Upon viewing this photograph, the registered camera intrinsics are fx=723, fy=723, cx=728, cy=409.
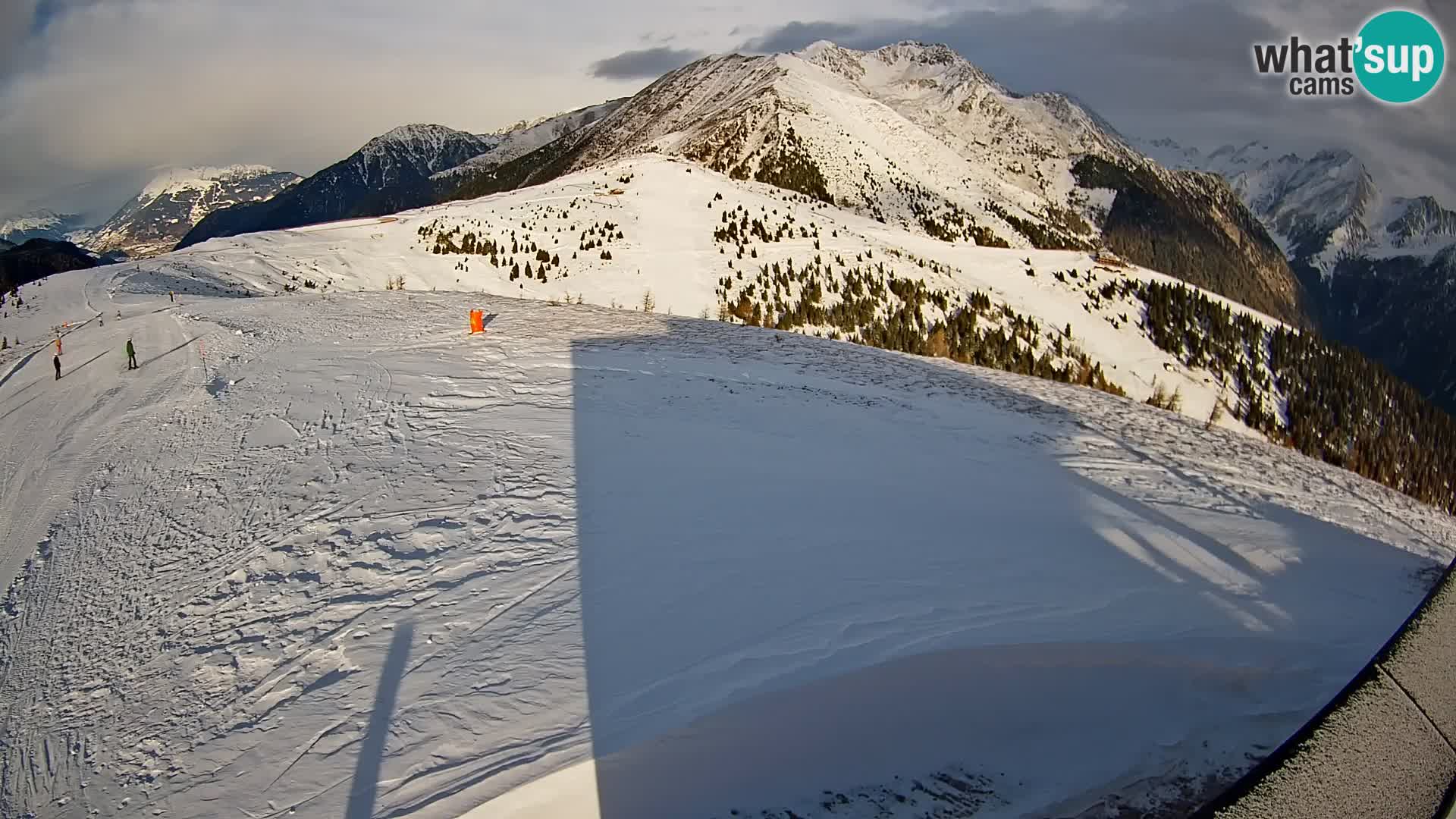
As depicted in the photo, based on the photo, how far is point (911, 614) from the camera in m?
5.45

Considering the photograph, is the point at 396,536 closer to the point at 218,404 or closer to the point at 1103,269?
the point at 218,404

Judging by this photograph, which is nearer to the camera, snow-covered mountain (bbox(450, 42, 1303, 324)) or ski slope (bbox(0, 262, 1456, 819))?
ski slope (bbox(0, 262, 1456, 819))

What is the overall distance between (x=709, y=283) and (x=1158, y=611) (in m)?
21.9

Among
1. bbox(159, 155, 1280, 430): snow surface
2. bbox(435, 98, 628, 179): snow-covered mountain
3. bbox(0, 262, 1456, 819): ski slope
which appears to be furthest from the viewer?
bbox(435, 98, 628, 179): snow-covered mountain

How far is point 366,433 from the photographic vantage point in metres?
8.86

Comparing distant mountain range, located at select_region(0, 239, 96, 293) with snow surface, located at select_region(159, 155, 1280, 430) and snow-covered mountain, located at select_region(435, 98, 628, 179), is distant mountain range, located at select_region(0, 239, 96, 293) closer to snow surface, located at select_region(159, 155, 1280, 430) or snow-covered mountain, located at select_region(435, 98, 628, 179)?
snow surface, located at select_region(159, 155, 1280, 430)

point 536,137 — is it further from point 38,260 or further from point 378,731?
point 378,731

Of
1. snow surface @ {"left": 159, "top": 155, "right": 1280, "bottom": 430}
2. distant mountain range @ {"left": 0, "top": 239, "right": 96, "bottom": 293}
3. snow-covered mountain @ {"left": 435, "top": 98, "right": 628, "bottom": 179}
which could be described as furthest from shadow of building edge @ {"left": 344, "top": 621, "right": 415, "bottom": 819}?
snow-covered mountain @ {"left": 435, "top": 98, "right": 628, "bottom": 179}

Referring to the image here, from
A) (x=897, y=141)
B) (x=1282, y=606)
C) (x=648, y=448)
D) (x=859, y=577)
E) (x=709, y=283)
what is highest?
(x=897, y=141)

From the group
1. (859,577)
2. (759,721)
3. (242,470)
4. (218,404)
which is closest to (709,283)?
(218,404)

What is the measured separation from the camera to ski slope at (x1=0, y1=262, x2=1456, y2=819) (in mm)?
4215

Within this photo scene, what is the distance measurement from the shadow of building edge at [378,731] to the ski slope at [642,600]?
0.07 feet

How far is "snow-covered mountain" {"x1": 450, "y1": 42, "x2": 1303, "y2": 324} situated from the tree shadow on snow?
46811 millimetres

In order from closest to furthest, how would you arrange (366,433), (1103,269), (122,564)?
(122,564) → (366,433) → (1103,269)
